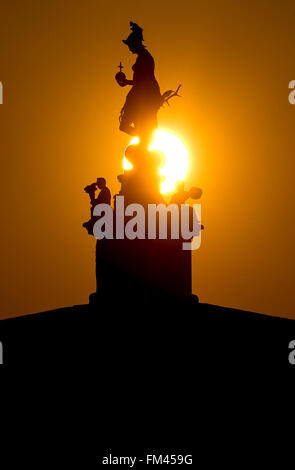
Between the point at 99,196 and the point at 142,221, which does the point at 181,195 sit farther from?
the point at 99,196

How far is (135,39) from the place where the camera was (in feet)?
26.8

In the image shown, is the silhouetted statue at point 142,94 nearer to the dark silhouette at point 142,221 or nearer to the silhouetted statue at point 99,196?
the dark silhouette at point 142,221

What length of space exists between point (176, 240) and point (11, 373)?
3.09 m

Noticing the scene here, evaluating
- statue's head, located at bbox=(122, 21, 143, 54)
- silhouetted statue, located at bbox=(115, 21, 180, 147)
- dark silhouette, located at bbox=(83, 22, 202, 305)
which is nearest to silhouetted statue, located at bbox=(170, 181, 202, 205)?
dark silhouette, located at bbox=(83, 22, 202, 305)

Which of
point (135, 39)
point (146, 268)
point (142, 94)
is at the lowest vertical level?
point (146, 268)

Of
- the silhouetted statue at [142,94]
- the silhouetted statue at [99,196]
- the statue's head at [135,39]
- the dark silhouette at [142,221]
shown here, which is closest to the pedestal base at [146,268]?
the dark silhouette at [142,221]

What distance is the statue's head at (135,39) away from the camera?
8.12m

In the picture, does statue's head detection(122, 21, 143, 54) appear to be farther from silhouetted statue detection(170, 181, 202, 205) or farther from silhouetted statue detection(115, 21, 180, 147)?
silhouetted statue detection(170, 181, 202, 205)

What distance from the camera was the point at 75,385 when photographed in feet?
20.1

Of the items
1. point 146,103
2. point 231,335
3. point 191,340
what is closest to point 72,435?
point 191,340

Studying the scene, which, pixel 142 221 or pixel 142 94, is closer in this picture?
pixel 142 221

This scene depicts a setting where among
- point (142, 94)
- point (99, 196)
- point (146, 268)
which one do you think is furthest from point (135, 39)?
point (146, 268)
